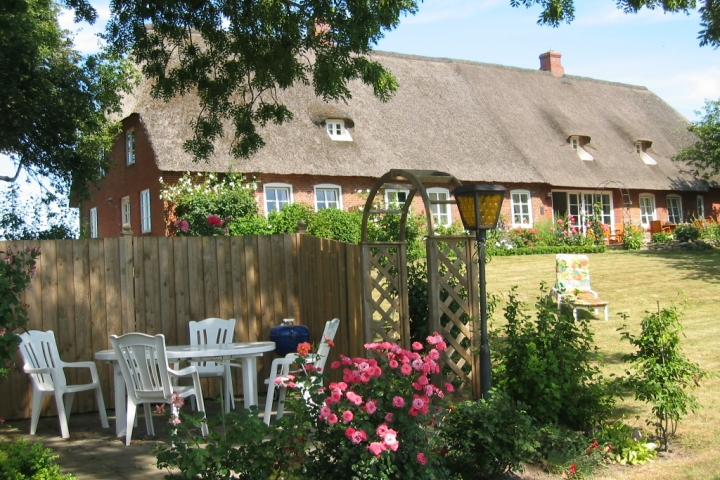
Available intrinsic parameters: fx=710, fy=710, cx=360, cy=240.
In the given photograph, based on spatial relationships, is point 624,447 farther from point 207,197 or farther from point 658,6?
point 207,197

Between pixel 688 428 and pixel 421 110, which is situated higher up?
pixel 421 110

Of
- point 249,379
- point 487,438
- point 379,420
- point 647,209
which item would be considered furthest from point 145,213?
point 647,209

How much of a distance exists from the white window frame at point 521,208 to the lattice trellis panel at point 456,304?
17.8m

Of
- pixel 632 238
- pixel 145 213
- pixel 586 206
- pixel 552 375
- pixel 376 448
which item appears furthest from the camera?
pixel 586 206

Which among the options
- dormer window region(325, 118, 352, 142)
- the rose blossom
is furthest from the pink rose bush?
dormer window region(325, 118, 352, 142)

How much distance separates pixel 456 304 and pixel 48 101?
29.1 ft

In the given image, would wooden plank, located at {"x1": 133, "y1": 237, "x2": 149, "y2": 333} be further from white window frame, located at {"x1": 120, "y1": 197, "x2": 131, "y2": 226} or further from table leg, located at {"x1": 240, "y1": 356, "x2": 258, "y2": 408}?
white window frame, located at {"x1": 120, "y1": 197, "x2": 131, "y2": 226}

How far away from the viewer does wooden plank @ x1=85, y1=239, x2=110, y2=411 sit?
7.39 meters

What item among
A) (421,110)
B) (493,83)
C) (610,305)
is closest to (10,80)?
(610,305)

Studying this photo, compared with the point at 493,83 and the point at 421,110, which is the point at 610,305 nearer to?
the point at 421,110

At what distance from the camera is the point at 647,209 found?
2752cm

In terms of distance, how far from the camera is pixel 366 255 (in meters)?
6.07

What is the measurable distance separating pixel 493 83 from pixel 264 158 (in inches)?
456

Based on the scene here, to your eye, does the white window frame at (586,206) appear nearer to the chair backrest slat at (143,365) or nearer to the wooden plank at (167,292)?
the wooden plank at (167,292)
